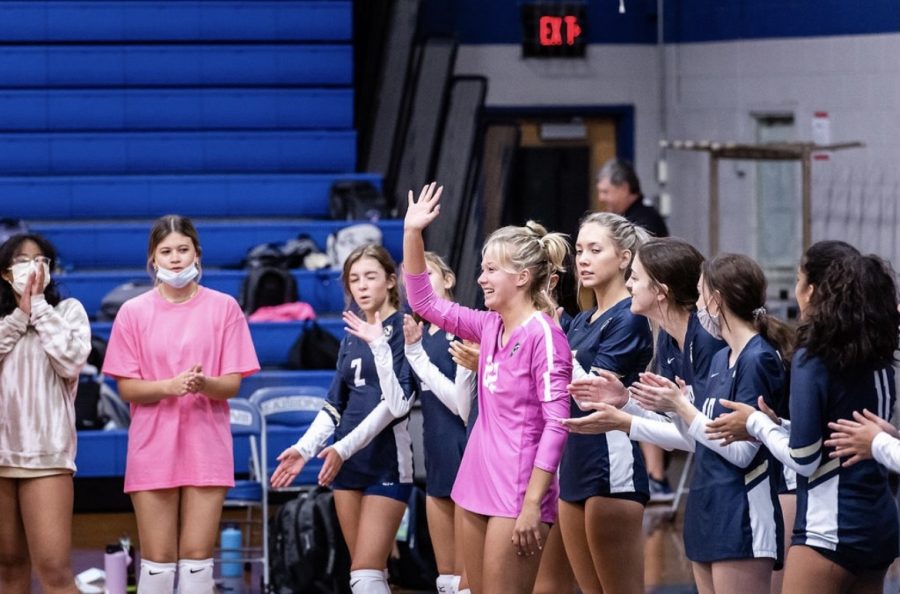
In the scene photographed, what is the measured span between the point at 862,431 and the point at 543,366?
90cm

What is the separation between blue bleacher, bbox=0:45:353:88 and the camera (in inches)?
414

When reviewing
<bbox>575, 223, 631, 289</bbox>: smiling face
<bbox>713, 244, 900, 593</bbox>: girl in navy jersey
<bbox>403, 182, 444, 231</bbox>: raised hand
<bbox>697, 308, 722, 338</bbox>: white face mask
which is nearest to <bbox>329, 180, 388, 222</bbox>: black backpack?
<bbox>575, 223, 631, 289</bbox>: smiling face

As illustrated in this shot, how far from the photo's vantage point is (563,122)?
11.5 m

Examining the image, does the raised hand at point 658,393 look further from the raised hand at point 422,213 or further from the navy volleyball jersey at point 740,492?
the raised hand at point 422,213

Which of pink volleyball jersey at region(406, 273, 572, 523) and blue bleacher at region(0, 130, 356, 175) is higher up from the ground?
blue bleacher at region(0, 130, 356, 175)

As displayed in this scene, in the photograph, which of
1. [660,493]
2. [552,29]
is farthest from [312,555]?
[552,29]

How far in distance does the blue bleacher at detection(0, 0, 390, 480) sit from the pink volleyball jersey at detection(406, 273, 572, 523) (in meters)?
6.15

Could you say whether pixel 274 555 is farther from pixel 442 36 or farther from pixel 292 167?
pixel 442 36

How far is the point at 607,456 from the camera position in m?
4.39

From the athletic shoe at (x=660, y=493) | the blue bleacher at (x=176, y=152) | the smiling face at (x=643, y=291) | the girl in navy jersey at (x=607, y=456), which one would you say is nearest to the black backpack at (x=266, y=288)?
the blue bleacher at (x=176, y=152)

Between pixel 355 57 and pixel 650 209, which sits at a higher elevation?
pixel 355 57

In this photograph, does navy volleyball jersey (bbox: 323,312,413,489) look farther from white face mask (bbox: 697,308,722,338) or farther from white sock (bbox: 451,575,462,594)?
white face mask (bbox: 697,308,722,338)

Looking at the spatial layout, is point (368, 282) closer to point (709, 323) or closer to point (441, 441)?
point (441, 441)

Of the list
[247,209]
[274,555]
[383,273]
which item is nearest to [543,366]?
[383,273]
